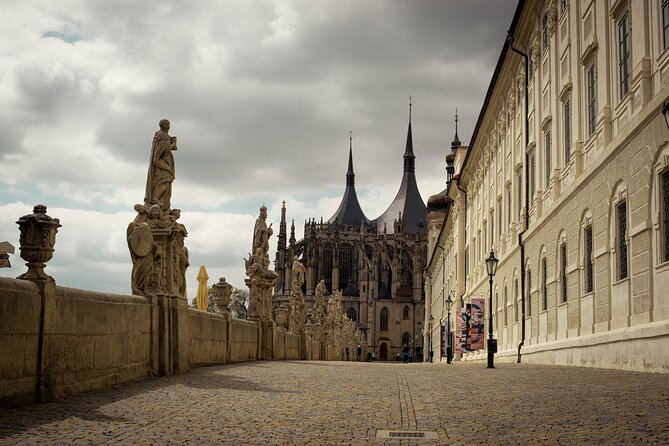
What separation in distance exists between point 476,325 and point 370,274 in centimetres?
10751

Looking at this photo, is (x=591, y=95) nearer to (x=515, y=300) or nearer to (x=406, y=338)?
(x=515, y=300)

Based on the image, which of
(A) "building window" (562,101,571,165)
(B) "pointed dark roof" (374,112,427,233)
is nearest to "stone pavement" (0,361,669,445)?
(A) "building window" (562,101,571,165)

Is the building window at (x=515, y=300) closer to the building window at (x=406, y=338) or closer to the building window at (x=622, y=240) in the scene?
the building window at (x=622, y=240)

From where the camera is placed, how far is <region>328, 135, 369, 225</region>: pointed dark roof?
164 metres

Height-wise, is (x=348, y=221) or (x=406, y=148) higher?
(x=406, y=148)

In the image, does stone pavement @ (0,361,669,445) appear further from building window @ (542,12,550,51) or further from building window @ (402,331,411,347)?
building window @ (402,331,411,347)

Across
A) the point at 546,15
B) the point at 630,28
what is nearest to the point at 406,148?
the point at 546,15

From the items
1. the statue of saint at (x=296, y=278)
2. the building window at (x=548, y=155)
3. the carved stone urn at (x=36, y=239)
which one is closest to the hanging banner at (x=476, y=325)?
the statue of saint at (x=296, y=278)

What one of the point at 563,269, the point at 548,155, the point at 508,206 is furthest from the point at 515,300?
the point at 563,269

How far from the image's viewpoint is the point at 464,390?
12.4 metres

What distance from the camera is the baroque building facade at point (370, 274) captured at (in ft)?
463

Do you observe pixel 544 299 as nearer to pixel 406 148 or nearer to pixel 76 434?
pixel 76 434

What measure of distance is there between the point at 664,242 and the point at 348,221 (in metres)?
149

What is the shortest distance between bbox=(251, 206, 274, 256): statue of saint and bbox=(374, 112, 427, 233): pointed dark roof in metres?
125
